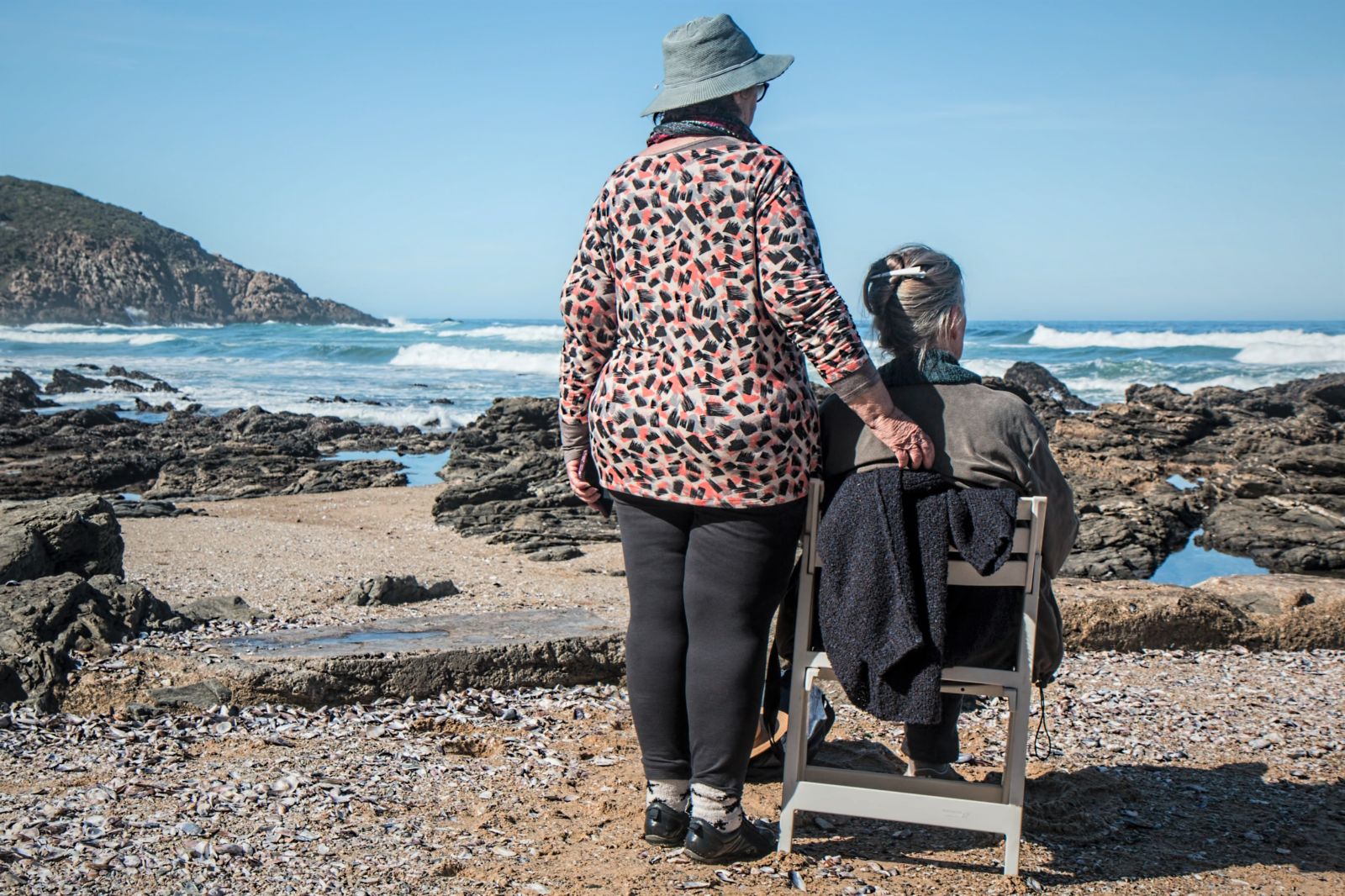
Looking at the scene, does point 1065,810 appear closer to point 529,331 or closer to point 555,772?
point 555,772

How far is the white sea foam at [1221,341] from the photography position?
141ft

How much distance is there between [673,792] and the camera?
3.06 meters

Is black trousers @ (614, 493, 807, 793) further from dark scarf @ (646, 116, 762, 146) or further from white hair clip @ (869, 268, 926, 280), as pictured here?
dark scarf @ (646, 116, 762, 146)

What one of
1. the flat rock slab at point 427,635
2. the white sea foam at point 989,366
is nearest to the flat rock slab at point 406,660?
the flat rock slab at point 427,635

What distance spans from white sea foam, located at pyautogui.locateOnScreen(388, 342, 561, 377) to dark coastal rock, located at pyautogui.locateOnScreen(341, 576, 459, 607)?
115 feet

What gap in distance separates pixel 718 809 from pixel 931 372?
1.25m

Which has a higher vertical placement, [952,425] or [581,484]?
[952,425]

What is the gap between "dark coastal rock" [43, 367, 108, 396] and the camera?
2695 centimetres

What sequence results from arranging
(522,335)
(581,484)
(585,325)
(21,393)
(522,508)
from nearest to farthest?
(585,325), (581,484), (522,508), (21,393), (522,335)

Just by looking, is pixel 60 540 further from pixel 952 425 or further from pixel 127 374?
pixel 127 374

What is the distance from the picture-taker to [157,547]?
30.2ft

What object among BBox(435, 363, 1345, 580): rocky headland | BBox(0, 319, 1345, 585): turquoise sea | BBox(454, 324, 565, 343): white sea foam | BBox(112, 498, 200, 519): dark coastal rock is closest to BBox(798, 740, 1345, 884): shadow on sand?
BBox(435, 363, 1345, 580): rocky headland

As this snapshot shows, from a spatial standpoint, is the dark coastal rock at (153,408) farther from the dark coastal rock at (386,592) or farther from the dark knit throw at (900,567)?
the dark knit throw at (900,567)

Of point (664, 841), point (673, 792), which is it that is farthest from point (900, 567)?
point (664, 841)
